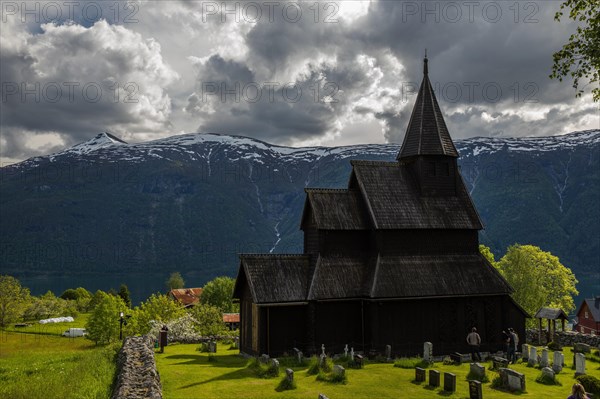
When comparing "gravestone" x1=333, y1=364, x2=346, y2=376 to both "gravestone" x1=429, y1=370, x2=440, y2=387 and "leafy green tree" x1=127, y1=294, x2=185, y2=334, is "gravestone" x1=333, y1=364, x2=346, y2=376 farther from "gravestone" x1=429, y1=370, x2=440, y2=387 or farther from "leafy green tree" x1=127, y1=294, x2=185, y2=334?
"leafy green tree" x1=127, y1=294, x2=185, y2=334

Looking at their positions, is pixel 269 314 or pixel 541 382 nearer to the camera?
pixel 541 382

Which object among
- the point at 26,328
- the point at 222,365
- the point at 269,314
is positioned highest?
the point at 269,314

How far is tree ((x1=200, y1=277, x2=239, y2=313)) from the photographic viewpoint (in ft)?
277

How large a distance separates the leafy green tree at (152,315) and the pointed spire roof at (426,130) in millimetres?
27978

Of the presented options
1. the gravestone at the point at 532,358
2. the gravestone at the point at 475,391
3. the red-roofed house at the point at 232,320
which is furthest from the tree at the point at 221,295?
the gravestone at the point at 475,391

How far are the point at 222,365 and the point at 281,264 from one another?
7100mm

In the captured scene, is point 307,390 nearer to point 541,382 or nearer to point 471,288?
point 541,382

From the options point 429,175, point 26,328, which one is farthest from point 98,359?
point 26,328

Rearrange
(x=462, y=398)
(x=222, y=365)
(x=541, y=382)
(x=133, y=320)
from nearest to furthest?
(x=462, y=398)
(x=541, y=382)
(x=222, y=365)
(x=133, y=320)

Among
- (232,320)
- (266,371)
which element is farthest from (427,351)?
(232,320)

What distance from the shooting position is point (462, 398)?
2150cm

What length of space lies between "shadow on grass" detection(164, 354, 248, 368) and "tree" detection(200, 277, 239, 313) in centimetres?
5016

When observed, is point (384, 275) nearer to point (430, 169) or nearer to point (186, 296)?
point (430, 169)

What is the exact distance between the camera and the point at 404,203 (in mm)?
35781
